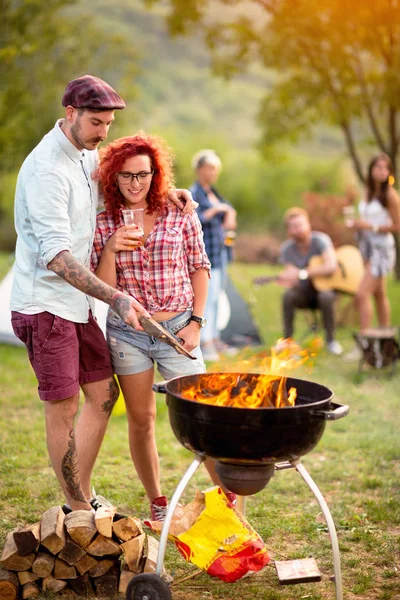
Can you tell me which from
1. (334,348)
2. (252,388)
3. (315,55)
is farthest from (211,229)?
(315,55)

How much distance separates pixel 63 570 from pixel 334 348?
550 cm

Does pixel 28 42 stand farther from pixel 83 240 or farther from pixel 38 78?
pixel 83 240

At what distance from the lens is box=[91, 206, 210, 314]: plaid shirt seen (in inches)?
128

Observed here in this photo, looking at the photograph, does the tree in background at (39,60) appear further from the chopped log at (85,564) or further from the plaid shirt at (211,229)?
the chopped log at (85,564)

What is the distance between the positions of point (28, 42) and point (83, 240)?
7666 mm

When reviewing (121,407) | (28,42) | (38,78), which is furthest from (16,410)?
(38,78)

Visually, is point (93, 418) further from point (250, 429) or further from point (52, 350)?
point (250, 429)

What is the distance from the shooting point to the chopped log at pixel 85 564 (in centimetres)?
295

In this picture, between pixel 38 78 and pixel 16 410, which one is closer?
pixel 16 410

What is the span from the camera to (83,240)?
3102 mm

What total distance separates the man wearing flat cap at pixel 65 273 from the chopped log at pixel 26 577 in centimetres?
33

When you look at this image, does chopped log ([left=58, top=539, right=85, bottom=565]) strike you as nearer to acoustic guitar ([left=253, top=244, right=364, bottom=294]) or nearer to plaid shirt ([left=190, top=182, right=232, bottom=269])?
plaid shirt ([left=190, top=182, right=232, bottom=269])

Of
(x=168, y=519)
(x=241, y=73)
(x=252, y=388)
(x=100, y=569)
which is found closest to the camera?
(x=168, y=519)

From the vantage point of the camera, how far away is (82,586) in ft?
9.75
